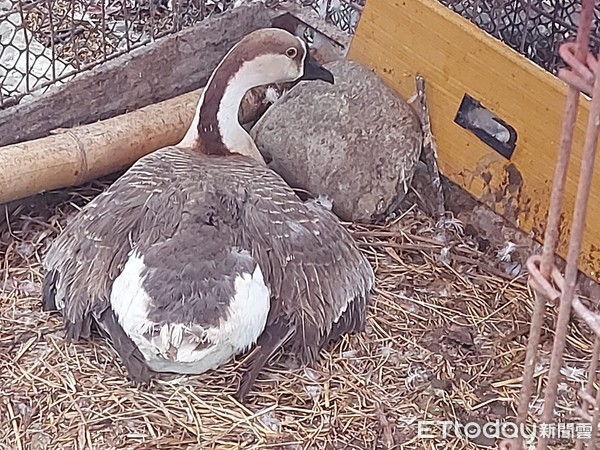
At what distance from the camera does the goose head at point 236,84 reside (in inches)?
117

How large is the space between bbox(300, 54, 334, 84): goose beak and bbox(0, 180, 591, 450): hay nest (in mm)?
579

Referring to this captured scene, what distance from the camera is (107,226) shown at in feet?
8.54

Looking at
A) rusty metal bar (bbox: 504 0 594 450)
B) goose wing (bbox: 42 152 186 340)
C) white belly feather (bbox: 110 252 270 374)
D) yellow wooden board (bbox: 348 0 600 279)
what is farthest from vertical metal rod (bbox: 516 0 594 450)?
yellow wooden board (bbox: 348 0 600 279)

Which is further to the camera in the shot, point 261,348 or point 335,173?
point 335,173

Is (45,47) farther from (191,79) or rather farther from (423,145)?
(423,145)

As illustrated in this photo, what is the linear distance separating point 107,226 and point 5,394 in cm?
48

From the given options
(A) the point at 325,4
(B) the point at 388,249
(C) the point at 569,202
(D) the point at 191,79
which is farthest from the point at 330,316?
(A) the point at 325,4

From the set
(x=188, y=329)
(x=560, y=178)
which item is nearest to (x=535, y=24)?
(x=188, y=329)

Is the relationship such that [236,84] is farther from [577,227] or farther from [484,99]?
[577,227]

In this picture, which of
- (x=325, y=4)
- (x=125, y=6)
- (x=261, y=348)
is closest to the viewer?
(x=261, y=348)

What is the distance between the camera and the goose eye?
3.04m

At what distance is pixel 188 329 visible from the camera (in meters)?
2.29

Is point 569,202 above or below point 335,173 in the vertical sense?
above

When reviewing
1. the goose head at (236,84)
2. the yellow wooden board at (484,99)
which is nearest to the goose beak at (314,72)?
the goose head at (236,84)
